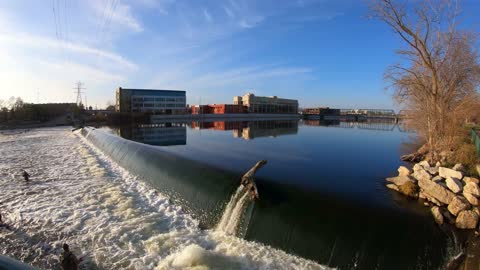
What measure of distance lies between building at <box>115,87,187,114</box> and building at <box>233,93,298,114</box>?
2751 centimetres

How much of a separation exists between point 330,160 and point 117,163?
1238 centimetres

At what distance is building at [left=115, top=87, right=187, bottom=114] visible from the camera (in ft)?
326

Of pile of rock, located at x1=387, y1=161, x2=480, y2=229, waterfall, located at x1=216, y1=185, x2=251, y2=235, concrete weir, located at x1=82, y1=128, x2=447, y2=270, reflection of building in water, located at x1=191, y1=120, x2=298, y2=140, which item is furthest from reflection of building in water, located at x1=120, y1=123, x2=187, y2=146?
pile of rock, located at x1=387, y1=161, x2=480, y2=229

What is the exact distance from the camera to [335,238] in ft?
19.4

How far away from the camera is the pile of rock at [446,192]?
20.1 ft

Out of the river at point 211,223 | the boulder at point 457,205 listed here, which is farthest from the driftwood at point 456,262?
the boulder at point 457,205

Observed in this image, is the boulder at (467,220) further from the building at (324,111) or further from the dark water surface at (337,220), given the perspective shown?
the building at (324,111)

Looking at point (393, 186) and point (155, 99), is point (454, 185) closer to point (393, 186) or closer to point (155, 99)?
point (393, 186)

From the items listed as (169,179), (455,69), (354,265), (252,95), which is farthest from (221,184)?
(252,95)

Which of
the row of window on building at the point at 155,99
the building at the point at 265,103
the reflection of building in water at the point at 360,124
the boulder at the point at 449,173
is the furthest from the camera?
the building at the point at 265,103

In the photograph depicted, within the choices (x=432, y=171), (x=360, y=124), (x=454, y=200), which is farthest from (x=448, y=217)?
(x=360, y=124)

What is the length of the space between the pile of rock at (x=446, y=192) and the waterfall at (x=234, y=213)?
463 cm

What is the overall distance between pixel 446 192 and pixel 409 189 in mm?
1469

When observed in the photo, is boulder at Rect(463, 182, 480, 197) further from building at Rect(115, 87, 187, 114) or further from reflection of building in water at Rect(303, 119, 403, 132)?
building at Rect(115, 87, 187, 114)
